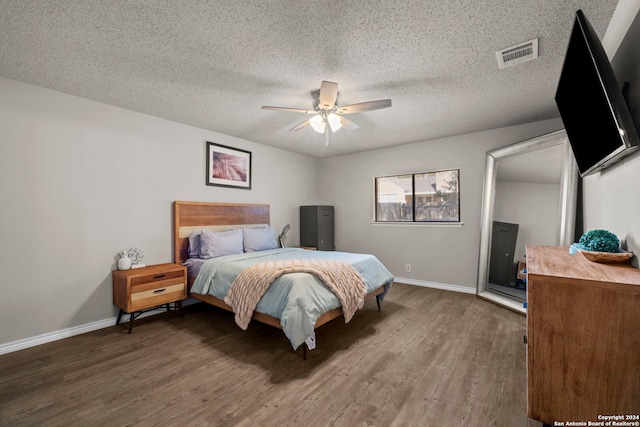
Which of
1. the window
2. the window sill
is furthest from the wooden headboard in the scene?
the window

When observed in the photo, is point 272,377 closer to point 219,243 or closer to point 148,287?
point 148,287

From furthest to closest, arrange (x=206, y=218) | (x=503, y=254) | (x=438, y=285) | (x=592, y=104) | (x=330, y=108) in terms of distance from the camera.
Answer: (x=438, y=285) < (x=206, y=218) < (x=503, y=254) < (x=330, y=108) < (x=592, y=104)

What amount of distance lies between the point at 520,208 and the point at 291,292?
3117mm

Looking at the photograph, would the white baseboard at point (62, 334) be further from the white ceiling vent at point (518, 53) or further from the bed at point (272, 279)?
the white ceiling vent at point (518, 53)

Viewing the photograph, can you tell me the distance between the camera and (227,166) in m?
4.20

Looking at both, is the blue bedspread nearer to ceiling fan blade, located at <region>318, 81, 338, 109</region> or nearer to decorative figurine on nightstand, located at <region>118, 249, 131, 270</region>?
decorative figurine on nightstand, located at <region>118, 249, 131, 270</region>

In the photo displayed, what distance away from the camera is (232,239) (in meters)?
3.78

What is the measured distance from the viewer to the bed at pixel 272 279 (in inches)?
88.8

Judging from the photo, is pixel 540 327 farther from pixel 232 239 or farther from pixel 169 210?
pixel 169 210

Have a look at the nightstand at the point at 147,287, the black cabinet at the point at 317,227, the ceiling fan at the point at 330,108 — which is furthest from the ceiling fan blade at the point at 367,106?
the black cabinet at the point at 317,227

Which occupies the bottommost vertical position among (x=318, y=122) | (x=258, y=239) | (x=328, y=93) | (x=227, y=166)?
(x=258, y=239)

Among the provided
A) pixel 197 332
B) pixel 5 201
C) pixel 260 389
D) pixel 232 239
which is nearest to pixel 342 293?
pixel 260 389

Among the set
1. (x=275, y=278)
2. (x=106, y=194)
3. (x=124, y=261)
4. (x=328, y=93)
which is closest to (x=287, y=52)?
(x=328, y=93)

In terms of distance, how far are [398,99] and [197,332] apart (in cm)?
325
